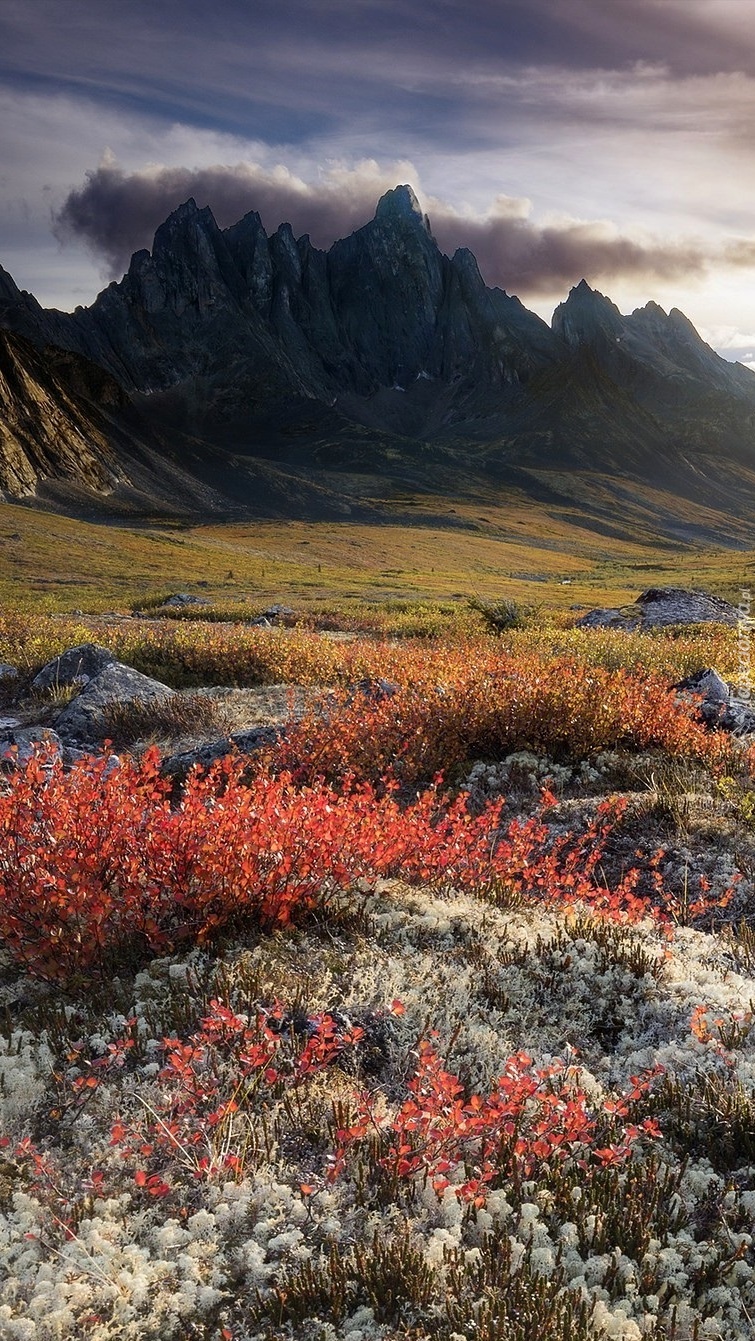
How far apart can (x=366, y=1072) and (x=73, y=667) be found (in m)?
15.2

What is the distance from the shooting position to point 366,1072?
199 inches

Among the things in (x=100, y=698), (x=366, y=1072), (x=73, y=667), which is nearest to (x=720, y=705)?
(x=366, y=1072)

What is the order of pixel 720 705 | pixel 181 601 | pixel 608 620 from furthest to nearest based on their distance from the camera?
pixel 181 601 < pixel 608 620 < pixel 720 705

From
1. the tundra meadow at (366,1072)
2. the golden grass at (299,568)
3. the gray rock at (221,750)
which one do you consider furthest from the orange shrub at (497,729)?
the golden grass at (299,568)

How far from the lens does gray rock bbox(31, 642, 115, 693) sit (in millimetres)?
17953

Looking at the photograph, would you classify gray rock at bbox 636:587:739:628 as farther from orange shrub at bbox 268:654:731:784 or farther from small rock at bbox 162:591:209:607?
small rock at bbox 162:591:209:607

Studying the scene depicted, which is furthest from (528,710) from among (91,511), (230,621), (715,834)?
(91,511)

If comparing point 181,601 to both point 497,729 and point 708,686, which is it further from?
point 497,729

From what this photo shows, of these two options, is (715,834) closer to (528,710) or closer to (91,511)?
(528,710)

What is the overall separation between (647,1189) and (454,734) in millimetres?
8715

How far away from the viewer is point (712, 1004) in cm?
577

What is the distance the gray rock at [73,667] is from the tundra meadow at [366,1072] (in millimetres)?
9381

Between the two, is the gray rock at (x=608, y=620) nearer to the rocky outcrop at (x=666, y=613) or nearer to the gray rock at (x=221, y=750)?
the rocky outcrop at (x=666, y=613)

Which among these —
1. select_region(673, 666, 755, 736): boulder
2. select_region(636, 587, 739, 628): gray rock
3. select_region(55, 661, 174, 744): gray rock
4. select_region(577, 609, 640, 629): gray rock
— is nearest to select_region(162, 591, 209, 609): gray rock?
select_region(577, 609, 640, 629): gray rock
